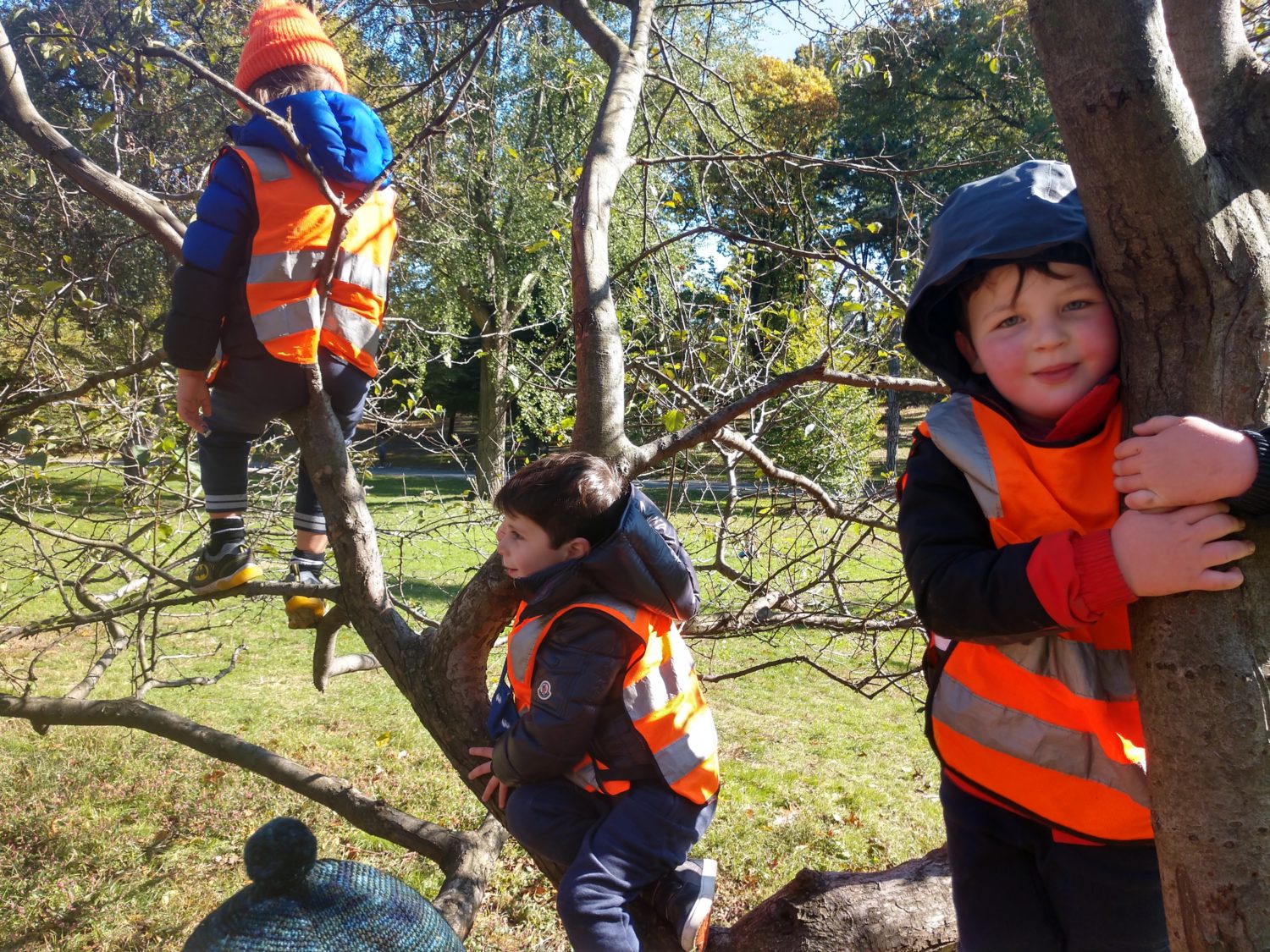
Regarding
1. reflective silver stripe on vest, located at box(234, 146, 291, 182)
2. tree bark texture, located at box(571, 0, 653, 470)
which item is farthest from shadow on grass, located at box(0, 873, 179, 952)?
reflective silver stripe on vest, located at box(234, 146, 291, 182)

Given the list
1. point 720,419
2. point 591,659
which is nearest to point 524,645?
point 591,659

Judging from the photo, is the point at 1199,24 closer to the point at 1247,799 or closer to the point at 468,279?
the point at 1247,799

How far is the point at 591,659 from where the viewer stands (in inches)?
79.5

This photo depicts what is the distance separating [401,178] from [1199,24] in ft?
9.08

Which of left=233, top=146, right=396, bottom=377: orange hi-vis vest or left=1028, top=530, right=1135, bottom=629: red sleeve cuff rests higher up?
left=233, top=146, right=396, bottom=377: orange hi-vis vest

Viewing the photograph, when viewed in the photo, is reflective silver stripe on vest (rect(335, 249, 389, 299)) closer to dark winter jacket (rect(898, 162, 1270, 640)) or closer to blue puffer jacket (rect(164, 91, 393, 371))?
blue puffer jacket (rect(164, 91, 393, 371))

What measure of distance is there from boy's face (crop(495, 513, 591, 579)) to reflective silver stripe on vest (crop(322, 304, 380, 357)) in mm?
889

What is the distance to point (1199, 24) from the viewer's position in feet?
4.12

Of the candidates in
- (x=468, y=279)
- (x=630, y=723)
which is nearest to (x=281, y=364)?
(x=630, y=723)

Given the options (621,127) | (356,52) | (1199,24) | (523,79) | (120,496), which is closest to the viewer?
(1199,24)

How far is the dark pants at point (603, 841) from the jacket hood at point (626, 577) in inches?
16.4

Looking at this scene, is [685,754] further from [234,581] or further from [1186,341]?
[234,581]

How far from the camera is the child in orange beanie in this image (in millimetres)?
2432

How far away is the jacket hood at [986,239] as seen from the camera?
4.14 feet
